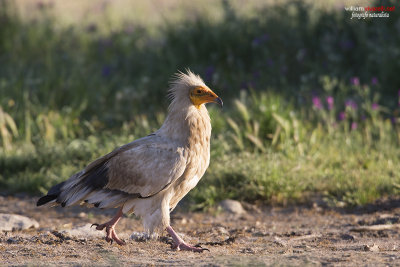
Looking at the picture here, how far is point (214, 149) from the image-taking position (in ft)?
23.5

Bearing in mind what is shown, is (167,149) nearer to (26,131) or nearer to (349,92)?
(26,131)

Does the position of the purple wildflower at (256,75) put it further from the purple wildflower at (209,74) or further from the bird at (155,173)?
the bird at (155,173)

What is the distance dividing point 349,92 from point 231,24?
2431 millimetres

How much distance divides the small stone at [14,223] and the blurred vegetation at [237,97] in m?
1.14

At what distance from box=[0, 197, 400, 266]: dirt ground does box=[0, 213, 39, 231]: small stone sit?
68mm

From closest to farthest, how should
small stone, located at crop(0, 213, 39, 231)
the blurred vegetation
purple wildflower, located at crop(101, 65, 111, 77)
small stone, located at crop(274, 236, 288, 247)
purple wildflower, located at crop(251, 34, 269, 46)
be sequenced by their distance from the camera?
small stone, located at crop(274, 236, 288, 247) → small stone, located at crop(0, 213, 39, 231) → the blurred vegetation → purple wildflower, located at crop(251, 34, 269, 46) → purple wildflower, located at crop(101, 65, 111, 77)

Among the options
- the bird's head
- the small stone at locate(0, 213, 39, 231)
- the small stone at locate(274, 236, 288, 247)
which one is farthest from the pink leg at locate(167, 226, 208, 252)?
the small stone at locate(0, 213, 39, 231)

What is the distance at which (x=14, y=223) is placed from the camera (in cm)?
550

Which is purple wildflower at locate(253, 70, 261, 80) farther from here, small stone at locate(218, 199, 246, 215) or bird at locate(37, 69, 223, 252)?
bird at locate(37, 69, 223, 252)

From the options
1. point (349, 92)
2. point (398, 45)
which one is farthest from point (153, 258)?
point (398, 45)

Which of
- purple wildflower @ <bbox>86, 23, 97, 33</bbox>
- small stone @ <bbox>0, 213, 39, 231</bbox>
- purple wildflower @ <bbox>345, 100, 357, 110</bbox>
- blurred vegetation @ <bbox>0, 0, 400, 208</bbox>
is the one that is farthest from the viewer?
purple wildflower @ <bbox>86, 23, 97, 33</bbox>

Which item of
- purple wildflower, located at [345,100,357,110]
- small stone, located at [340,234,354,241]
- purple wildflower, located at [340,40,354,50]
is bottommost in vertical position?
small stone, located at [340,234,354,241]

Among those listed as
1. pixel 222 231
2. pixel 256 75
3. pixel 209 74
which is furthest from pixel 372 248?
pixel 209 74

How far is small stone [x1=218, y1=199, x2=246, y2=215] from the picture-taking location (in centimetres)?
622
